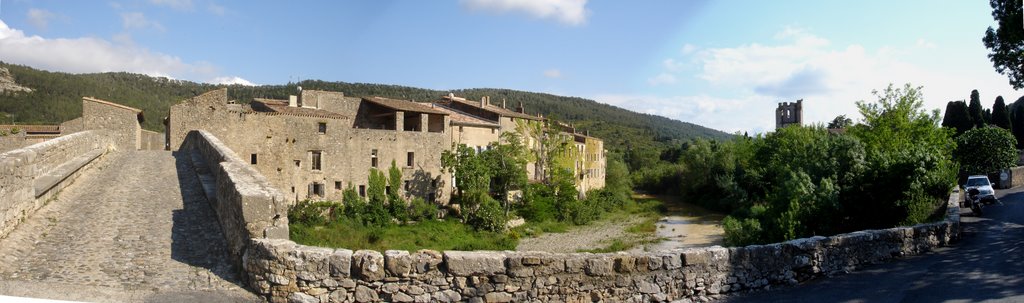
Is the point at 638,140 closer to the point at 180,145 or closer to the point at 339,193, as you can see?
the point at 339,193

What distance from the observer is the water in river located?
1473 inches

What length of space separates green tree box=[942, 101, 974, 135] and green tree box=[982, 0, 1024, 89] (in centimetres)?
5156

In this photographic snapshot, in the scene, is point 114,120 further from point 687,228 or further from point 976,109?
point 976,109

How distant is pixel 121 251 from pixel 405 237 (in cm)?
2926

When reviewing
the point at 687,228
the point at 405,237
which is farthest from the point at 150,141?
the point at 687,228

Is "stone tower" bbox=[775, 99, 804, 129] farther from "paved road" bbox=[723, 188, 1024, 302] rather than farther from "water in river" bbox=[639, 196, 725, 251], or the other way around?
"paved road" bbox=[723, 188, 1024, 302]

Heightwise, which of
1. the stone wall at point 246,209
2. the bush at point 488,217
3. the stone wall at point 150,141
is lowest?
the bush at point 488,217

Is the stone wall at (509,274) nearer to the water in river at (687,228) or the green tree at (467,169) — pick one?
the water in river at (687,228)

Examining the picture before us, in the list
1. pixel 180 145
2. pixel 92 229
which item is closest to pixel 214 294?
pixel 92 229

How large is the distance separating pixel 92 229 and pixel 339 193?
3033 cm

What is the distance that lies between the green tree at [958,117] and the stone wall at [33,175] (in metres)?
72.2

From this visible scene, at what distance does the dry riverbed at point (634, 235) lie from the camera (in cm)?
3697

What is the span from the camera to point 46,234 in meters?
8.41

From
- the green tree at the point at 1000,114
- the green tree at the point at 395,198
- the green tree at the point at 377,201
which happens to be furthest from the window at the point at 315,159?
the green tree at the point at 1000,114
